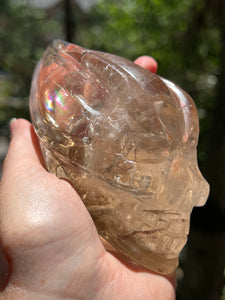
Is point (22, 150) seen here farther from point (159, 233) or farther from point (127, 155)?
point (159, 233)

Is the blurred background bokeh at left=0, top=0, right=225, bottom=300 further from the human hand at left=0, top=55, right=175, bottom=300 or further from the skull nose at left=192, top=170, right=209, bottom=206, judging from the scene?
the human hand at left=0, top=55, right=175, bottom=300

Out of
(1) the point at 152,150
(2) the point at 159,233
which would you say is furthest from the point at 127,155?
(2) the point at 159,233

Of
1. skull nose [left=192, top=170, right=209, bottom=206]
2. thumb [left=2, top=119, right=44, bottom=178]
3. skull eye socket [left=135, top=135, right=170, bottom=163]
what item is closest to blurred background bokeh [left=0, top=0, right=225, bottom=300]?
skull nose [left=192, top=170, right=209, bottom=206]

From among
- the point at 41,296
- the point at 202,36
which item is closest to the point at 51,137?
the point at 41,296

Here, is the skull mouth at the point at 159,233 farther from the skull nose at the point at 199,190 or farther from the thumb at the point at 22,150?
the thumb at the point at 22,150

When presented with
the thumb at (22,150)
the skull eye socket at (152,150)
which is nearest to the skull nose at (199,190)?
the skull eye socket at (152,150)

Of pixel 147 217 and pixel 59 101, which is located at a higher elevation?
pixel 59 101

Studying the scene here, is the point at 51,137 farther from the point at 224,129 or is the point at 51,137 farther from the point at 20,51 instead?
the point at 20,51
